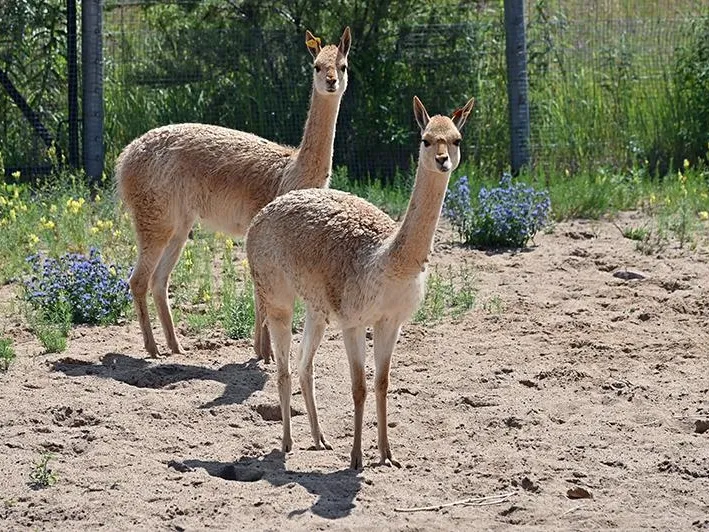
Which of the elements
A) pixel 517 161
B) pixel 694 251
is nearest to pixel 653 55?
pixel 517 161

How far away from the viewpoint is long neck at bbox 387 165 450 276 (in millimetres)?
5660

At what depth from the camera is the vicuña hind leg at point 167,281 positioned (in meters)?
8.16

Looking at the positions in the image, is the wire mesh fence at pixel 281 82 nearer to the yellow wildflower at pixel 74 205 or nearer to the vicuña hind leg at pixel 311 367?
the yellow wildflower at pixel 74 205

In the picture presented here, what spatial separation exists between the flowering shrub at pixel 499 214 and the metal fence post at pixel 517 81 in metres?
1.56

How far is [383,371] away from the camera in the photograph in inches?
237

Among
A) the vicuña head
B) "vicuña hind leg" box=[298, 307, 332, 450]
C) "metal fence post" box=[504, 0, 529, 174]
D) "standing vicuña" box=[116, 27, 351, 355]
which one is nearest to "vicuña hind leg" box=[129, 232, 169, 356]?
"standing vicuña" box=[116, 27, 351, 355]

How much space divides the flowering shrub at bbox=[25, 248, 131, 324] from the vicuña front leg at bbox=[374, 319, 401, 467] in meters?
2.81

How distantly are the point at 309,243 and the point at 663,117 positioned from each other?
7.44 meters

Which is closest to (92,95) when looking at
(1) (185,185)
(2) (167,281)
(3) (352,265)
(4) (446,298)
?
(1) (185,185)

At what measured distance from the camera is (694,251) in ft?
32.3

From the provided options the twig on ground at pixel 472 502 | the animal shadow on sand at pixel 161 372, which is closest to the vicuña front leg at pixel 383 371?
the twig on ground at pixel 472 502

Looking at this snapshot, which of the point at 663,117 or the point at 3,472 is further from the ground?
the point at 663,117

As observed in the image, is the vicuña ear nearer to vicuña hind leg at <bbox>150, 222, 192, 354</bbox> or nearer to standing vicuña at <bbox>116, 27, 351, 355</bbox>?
standing vicuña at <bbox>116, 27, 351, 355</bbox>

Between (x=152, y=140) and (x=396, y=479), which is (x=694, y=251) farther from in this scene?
(x=396, y=479)
